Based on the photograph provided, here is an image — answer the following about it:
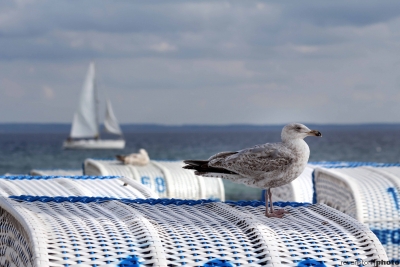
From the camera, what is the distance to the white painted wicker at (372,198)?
20.3 feet

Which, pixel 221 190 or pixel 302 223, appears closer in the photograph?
pixel 302 223

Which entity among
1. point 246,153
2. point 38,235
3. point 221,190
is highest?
point 246,153

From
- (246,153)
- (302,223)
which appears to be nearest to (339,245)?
(302,223)

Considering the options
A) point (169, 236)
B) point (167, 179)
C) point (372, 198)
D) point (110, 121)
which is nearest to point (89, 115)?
point (110, 121)

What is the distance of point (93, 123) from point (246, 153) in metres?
51.0

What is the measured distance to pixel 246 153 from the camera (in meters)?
4.06

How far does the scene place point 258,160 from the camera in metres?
4.02

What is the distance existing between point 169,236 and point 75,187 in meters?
1.93

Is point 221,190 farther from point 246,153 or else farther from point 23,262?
point 23,262

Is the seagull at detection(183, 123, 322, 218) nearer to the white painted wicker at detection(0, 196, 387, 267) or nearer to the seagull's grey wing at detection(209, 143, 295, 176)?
the seagull's grey wing at detection(209, 143, 295, 176)

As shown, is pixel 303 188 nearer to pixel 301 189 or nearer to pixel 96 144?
pixel 301 189

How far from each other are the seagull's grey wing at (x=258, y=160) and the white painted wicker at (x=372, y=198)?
2537mm

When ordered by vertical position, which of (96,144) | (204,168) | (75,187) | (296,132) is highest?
(296,132)

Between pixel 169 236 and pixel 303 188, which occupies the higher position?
pixel 169 236
